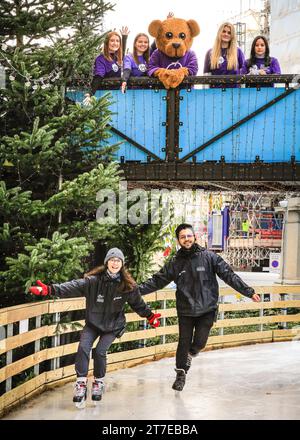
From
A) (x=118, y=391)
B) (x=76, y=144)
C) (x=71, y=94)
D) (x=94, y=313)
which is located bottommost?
(x=118, y=391)

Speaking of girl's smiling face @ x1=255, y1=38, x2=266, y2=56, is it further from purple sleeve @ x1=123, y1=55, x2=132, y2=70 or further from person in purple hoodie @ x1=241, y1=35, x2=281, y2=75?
purple sleeve @ x1=123, y1=55, x2=132, y2=70

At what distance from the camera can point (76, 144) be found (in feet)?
28.8

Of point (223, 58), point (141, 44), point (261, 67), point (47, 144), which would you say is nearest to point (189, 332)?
point (47, 144)

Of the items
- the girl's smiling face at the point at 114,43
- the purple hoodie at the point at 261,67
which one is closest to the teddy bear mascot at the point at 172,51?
the girl's smiling face at the point at 114,43

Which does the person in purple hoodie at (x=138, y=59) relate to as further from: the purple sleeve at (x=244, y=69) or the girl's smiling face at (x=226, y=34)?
the purple sleeve at (x=244, y=69)

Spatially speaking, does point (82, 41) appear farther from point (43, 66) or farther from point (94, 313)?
point (94, 313)

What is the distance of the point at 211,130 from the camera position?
10.3m

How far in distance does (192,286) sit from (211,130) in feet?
9.70

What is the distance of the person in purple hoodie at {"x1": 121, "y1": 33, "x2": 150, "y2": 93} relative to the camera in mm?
10211

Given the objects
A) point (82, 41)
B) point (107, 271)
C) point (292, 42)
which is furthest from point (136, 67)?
point (292, 42)

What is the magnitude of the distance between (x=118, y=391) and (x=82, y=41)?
395 centimetres

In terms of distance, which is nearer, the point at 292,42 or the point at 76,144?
the point at 76,144

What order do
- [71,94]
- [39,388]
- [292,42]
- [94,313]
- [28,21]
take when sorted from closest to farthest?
1. [94,313]
2. [39,388]
3. [28,21]
4. [71,94]
5. [292,42]

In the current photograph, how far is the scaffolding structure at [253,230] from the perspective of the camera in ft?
135
